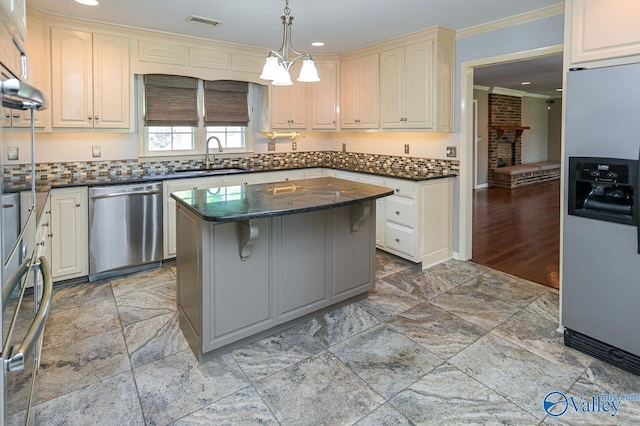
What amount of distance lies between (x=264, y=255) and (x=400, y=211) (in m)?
2.07

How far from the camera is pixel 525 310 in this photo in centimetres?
313

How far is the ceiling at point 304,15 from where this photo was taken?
130 inches

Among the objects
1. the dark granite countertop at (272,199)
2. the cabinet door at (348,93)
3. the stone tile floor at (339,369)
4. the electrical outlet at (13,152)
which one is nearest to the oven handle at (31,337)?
the electrical outlet at (13,152)

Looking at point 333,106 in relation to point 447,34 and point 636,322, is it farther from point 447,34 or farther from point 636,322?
point 636,322

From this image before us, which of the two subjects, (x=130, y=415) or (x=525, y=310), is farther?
(x=525, y=310)

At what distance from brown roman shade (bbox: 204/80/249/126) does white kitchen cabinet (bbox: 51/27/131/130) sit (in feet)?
3.07

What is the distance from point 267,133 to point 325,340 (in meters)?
3.30

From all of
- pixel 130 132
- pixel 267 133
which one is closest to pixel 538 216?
pixel 267 133

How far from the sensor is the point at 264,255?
103 inches

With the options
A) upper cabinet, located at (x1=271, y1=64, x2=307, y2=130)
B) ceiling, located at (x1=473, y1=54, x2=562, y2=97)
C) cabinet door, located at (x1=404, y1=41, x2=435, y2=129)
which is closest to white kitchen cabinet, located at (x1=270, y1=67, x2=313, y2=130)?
upper cabinet, located at (x1=271, y1=64, x2=307, y2=130)

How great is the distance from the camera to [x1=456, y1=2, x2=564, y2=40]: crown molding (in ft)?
11.0

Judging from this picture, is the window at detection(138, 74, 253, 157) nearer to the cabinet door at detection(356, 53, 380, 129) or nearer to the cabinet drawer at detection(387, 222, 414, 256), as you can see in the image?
the cabinet door at detection(356, 53, 380, 129)

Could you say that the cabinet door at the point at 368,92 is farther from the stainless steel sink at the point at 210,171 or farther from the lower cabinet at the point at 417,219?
the stainless steel sink at the point at 210,171

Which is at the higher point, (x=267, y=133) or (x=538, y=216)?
(x=267, y=133)
